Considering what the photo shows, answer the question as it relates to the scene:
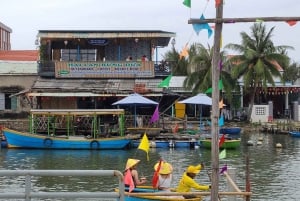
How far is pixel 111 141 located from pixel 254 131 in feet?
43.1

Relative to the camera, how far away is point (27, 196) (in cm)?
580

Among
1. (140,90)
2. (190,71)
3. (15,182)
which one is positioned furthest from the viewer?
(190,71)

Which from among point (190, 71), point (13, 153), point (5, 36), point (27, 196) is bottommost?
point (13, 153)

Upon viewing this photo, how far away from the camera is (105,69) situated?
35.5 m

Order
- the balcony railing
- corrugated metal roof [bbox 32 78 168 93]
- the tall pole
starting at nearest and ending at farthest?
the tall pole
corrugated metal roof [bbox 32 78 168 93]
the balcony railing

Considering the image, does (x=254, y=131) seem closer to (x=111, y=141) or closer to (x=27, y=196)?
(x=111, y=141)

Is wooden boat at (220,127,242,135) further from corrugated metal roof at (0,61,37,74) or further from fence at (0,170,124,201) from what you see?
fence at (0,170,124,201)

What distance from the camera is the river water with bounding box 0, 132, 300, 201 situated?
53.9 ft

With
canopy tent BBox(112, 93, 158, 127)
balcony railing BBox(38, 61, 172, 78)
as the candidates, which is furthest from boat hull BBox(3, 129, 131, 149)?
balcony railing BBox(38, 61, 172, 78)

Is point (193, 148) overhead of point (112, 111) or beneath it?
beneath

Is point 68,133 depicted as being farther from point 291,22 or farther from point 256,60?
point 291,22

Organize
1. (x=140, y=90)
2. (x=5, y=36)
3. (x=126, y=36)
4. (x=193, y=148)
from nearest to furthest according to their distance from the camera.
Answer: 1. (x=193, y=148)
2. (x=140, y=90)
3. (x=126, y=36)
4. (x=5, y=36)

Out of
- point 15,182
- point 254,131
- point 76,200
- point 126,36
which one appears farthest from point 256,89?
point 76,200

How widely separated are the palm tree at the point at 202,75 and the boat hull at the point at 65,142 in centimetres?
1197
